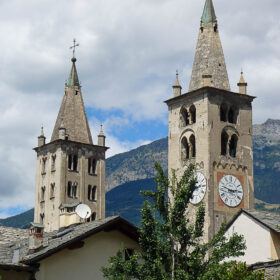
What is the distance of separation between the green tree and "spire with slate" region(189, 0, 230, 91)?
44.3 meters

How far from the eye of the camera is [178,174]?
68.8 m

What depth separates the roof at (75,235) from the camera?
29475 mm

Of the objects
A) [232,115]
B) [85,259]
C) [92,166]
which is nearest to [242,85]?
[232,115]

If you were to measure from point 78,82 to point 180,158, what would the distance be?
34917 millimetres

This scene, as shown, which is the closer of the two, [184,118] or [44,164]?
[184,118]

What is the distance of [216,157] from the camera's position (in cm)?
6762

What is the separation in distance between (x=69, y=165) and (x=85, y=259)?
2551 inches

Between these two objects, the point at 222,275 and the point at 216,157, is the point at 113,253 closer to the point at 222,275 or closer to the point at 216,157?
the point at 222,275

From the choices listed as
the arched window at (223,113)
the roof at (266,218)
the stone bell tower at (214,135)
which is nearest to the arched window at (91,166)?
the stone bell tower at (214,135)

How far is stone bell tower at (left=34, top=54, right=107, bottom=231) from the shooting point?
9412cm

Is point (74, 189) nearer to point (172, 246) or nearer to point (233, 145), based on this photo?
point (233, 145)

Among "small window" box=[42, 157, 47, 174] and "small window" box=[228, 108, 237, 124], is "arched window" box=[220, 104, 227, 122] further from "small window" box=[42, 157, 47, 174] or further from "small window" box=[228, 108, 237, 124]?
"small window" box=[42, 157, 47, 174]

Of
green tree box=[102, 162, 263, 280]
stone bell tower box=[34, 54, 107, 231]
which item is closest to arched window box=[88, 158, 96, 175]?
stone bell tower box=[34, 54, 107, 231]

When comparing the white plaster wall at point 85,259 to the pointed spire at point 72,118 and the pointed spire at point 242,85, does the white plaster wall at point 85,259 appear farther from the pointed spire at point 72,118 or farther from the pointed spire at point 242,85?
the pointed spire at point 72,118
